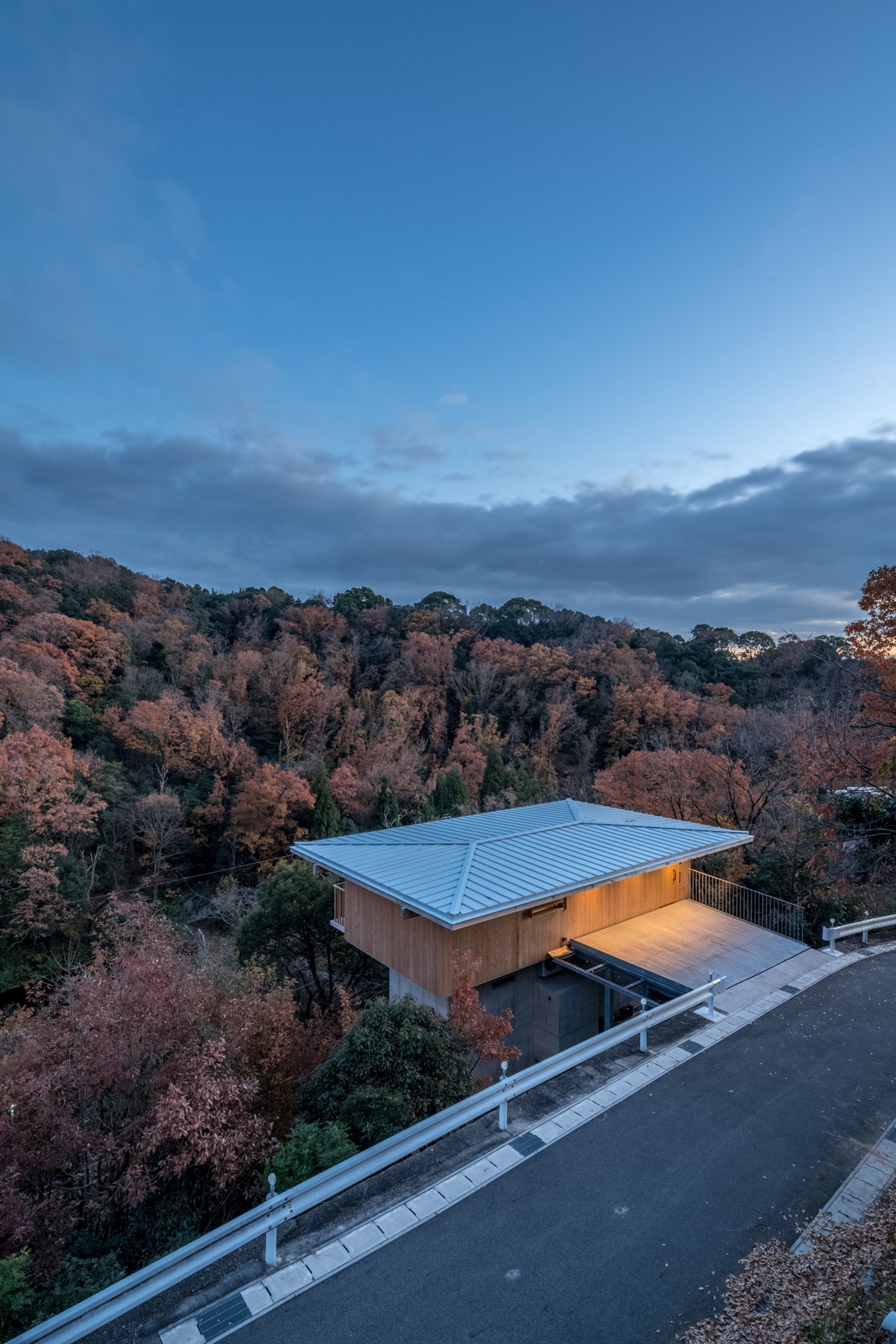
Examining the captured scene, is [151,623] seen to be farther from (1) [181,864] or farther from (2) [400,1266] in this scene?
(2) [400,1266]

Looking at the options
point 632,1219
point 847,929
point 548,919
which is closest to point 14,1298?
point 632,1219

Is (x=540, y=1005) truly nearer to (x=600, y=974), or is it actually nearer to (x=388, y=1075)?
(x=600, y=974)

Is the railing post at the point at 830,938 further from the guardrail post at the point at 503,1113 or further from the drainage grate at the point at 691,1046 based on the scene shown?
the guardrail post at the point at 503,1113

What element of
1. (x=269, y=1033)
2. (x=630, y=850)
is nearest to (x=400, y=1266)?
(x=269, y=1033)

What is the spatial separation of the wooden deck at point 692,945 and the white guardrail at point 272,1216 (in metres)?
3.91

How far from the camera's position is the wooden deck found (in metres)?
9.33

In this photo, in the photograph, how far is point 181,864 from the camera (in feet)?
88.0

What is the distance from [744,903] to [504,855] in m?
6.34

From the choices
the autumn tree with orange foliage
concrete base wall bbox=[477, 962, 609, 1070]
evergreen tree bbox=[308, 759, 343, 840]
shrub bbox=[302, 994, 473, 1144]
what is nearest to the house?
concrete base wall bbox=[477, 962, 609, 1070]

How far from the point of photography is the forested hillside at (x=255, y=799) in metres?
5.98

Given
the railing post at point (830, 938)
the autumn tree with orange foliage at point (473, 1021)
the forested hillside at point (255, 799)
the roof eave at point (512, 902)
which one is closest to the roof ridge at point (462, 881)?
the roof eave at point (512, 902)

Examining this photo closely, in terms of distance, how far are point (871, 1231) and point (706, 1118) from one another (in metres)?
1.82

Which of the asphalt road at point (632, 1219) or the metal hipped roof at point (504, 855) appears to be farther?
the metal hipped roof at point (504, 855)

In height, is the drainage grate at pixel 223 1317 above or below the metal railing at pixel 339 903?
above
